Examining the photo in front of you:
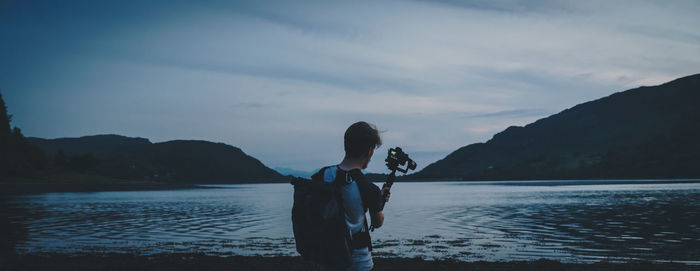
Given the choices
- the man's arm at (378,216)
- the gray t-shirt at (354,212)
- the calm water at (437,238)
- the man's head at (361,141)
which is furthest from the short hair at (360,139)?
the calm water at (437,238)

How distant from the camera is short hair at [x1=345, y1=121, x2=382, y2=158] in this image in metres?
4.98

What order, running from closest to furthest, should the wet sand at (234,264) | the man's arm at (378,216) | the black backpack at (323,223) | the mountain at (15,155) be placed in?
the black backpack at (323,223) < the man's arm at (378,216) < the wet sand at (234,264) < the mountain at (15,155)

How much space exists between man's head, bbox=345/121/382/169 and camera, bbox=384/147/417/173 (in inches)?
9.3

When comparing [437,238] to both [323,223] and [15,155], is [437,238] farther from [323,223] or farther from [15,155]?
[15,155]

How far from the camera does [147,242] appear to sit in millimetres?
24734

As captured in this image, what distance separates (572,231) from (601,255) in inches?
→ 388

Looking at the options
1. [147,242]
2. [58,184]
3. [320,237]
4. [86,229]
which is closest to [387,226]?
[147,242]

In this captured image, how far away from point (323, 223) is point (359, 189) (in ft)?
1.58

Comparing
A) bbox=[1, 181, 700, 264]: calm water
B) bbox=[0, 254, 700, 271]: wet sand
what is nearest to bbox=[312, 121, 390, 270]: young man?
bbox=[0, 254, 700, 271]: wet sand

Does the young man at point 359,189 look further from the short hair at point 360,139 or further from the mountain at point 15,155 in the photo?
the mountain at point 15,155

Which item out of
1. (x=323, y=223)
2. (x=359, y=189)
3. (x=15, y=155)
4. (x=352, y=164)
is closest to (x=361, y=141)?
(x=352, y=164)

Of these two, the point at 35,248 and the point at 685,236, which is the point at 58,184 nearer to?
the point at 35,248

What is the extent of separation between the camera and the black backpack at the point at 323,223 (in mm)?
4766

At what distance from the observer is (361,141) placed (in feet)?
16.3
